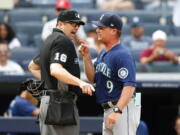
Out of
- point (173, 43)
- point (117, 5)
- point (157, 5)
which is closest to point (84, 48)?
point (173, 43)

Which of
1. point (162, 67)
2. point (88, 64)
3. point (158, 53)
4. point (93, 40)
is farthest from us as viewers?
point (93, 40)

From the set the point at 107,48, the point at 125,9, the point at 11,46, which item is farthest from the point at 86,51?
the point at 125,9

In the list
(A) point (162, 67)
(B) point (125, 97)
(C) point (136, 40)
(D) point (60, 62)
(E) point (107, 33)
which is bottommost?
(A) point (162, 67)

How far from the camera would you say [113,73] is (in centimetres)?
643

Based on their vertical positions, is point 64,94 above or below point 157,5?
above

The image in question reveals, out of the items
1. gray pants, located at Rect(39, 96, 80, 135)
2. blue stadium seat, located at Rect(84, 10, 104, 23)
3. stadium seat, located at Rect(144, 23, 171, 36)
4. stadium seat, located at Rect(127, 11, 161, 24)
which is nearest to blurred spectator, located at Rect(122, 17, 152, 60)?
stadium seat, located at Rect(144, 23, 171, 36)

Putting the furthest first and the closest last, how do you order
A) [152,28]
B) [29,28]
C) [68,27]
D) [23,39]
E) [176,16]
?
1. [152,28]
2. [176,16]
3. [29,28]
4. [23,39]
5. [68,27]

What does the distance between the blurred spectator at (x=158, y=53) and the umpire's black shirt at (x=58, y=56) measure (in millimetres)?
3872

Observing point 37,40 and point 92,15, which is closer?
point 37,40

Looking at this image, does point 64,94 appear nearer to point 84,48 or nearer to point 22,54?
point 84,48

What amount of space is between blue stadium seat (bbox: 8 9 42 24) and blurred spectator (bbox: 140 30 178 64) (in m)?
3.09

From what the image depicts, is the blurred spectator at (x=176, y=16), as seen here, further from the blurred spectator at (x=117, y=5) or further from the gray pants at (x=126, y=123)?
the gray pants at (x=126, y=123)

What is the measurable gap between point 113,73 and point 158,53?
397 cm

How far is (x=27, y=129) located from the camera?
27.4ft
